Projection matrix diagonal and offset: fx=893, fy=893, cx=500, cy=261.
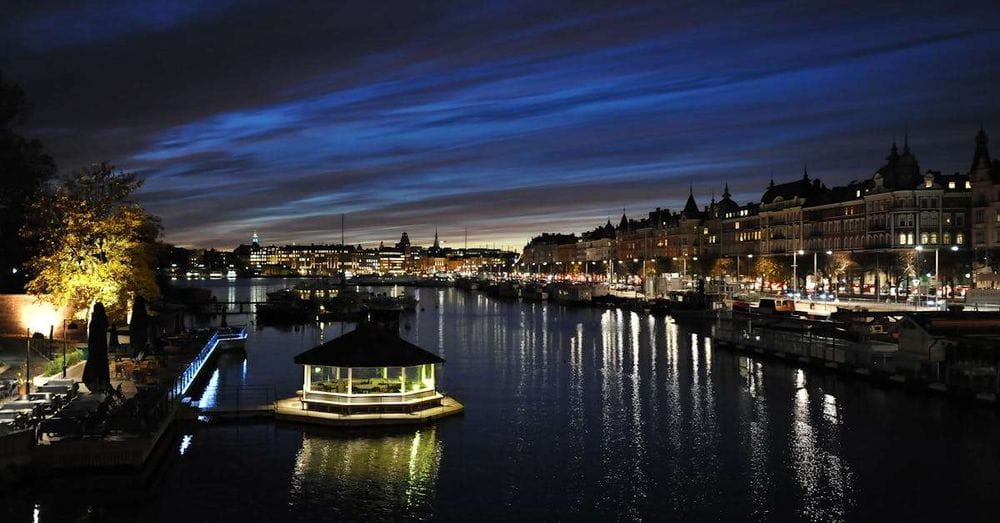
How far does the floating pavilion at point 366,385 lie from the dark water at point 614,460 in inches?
27.6

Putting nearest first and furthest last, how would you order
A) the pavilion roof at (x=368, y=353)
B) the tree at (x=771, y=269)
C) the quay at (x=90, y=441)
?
1. the quay at (x=90, y=441)
2. the pavilion roof at (x=368, y=353)
3. the tree at (x=771, y=269)

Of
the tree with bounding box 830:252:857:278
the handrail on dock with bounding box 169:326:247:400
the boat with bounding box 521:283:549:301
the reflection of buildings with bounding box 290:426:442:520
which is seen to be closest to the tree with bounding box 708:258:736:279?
the boat with bounding box 521:283:549:301

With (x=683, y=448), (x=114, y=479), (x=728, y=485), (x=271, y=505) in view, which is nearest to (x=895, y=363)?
(x=683, y=448)

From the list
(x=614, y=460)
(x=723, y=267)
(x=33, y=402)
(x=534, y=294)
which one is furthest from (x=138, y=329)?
(x=723, y=267)

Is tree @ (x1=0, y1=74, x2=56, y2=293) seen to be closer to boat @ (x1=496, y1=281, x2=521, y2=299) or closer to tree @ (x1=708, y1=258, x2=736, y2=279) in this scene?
tree @ (x1=708, y1=258, x2=736, y2=279)

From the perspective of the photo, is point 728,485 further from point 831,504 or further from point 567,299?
point 567,299

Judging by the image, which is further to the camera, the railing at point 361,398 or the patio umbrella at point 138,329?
the patio umbrella at point 138,329

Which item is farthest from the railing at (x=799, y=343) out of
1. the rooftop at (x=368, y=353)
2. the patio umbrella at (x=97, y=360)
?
the patio umbrella at (x=97, y=360)

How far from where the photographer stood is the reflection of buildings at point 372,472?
21.9 meters

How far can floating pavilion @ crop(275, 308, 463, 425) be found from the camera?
2933 cm

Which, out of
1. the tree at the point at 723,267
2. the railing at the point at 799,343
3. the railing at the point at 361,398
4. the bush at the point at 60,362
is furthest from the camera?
the tree at the point at 723,267

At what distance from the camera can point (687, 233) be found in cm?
16862

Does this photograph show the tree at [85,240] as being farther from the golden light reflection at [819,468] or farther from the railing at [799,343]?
the railing at [799,343]

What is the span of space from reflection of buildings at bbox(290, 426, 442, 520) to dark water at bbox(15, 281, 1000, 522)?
70mm
